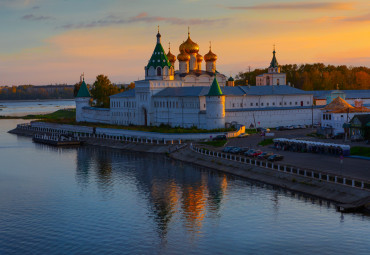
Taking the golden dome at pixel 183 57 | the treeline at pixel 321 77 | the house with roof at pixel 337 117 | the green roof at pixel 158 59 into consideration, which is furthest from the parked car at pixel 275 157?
the treeline at pixel 321 77

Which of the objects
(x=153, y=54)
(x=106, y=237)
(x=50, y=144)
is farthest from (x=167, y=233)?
(x=153, y=54)

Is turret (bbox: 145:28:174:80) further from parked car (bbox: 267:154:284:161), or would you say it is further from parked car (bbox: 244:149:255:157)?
parked car (bbox: 267:154:284:161)

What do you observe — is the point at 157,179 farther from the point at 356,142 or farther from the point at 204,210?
the point at 356,142

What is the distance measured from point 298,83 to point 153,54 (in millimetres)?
51580

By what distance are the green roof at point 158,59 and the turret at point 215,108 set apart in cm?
1448

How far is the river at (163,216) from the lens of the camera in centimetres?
2683

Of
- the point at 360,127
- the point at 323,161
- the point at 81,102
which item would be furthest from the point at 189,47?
the point at 323,161

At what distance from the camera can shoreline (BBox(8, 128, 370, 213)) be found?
32.0 m

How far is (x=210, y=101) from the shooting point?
65.2 meters

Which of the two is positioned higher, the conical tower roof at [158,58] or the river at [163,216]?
the conical tower roof at [158,58]

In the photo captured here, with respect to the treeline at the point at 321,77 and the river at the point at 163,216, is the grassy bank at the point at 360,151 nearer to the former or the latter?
the river at the point at 163,216

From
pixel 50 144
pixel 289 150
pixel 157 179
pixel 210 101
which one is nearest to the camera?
pixel 157 179

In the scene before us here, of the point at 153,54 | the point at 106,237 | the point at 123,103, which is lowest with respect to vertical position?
the point at 106,237

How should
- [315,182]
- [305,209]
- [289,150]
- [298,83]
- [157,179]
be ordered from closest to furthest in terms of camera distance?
1. [305,209]
2. [315,182]
3. [157,179]
4. [289,150]
5. [298,83]
